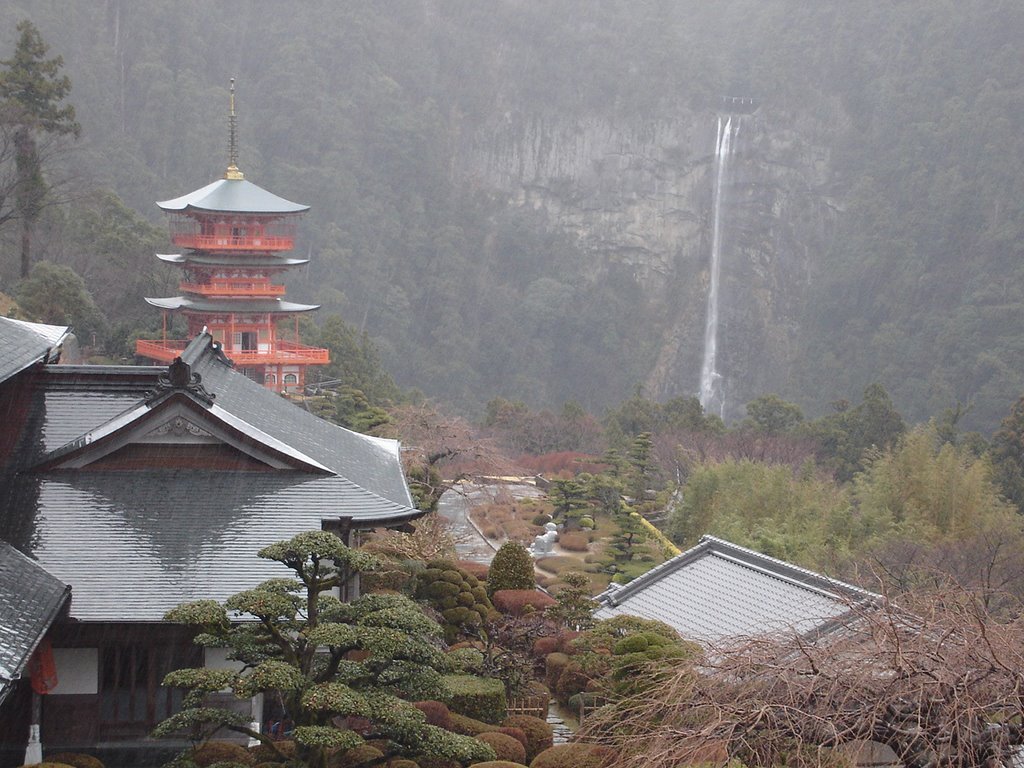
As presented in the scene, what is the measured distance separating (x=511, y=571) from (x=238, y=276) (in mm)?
21473

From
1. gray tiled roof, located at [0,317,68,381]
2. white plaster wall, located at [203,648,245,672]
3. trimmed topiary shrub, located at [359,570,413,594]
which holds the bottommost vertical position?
trimmed topiary shrub, located at [359,570,413,594]

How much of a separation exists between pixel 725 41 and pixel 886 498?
71125 mm

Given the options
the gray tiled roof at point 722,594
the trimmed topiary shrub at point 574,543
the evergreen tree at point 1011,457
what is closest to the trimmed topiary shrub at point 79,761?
the gray tiled roof at point 722,594

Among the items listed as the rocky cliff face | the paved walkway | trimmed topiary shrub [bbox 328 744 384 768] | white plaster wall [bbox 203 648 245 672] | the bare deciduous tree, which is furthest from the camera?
the rocky cliff face

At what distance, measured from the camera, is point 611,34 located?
3189 inches

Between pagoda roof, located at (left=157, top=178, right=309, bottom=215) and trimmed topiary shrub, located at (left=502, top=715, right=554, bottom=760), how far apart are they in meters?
24.5

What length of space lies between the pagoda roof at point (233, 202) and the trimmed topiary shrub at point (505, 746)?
82.2 ft

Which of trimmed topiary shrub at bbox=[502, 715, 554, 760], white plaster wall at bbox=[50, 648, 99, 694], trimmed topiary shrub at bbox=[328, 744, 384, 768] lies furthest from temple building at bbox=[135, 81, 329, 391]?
trimmed topiary shrub at bbox=[328, 744, 384, 768]

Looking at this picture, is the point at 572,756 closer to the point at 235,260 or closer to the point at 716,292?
the point at 235,260

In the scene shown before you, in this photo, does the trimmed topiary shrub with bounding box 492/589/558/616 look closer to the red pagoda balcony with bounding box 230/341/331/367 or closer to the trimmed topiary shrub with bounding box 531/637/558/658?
the trimmed topiary shrub with bounding box 531/637/558/658

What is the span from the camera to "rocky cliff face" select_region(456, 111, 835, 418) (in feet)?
243

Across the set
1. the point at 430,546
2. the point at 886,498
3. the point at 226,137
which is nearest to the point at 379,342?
the point at 226,137

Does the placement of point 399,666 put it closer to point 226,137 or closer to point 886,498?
point 886,498

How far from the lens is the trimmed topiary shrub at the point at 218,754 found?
307 inches
